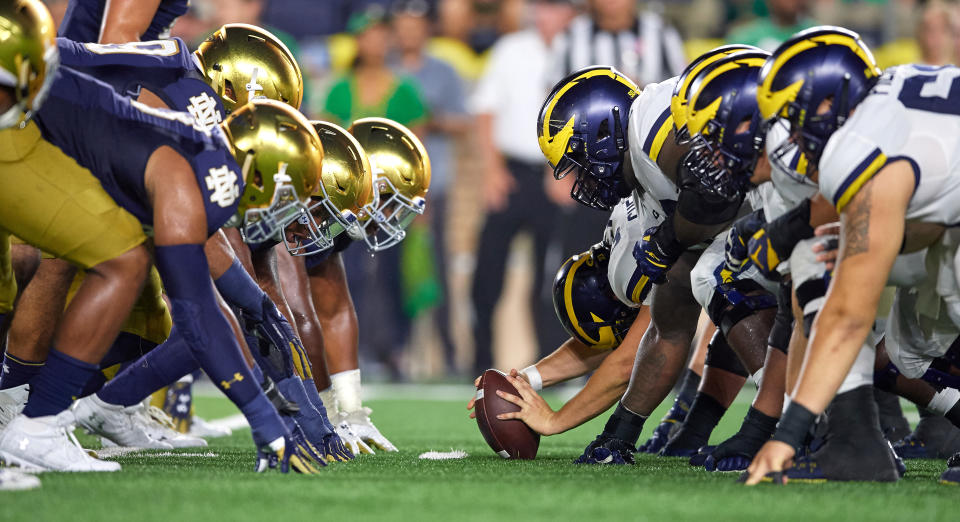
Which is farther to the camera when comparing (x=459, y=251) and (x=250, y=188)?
(x=459, y=251)

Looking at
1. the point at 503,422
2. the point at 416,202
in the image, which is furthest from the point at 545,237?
the point at 503,422

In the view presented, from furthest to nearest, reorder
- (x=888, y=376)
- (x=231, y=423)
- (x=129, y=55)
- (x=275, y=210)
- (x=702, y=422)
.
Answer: (x=231, y=423)
(x=702, y=422)
(x=888, y=376)
(x=129, y=55)
(x=275, y=210)

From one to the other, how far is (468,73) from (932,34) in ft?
12.8

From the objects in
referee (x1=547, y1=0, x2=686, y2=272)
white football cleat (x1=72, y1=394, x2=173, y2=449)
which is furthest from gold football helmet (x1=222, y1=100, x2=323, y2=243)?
referee (x1=547, y1=0, x2=686, y2=272)

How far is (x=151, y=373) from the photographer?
14.6 ft

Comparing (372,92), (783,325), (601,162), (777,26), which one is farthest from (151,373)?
(777,26)

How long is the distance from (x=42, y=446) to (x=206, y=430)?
99.2 inches

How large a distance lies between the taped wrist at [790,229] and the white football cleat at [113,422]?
260cm

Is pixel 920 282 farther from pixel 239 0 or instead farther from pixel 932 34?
pixel 239 0

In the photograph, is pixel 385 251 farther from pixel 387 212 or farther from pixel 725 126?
pixel 725 126

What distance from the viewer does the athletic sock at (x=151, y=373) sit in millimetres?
4391

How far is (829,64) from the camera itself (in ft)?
11.8

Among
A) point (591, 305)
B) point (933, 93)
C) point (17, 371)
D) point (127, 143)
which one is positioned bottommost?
point (17, 371)

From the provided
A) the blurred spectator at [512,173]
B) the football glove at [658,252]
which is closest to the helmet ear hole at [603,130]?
the football glove at [658,252]
